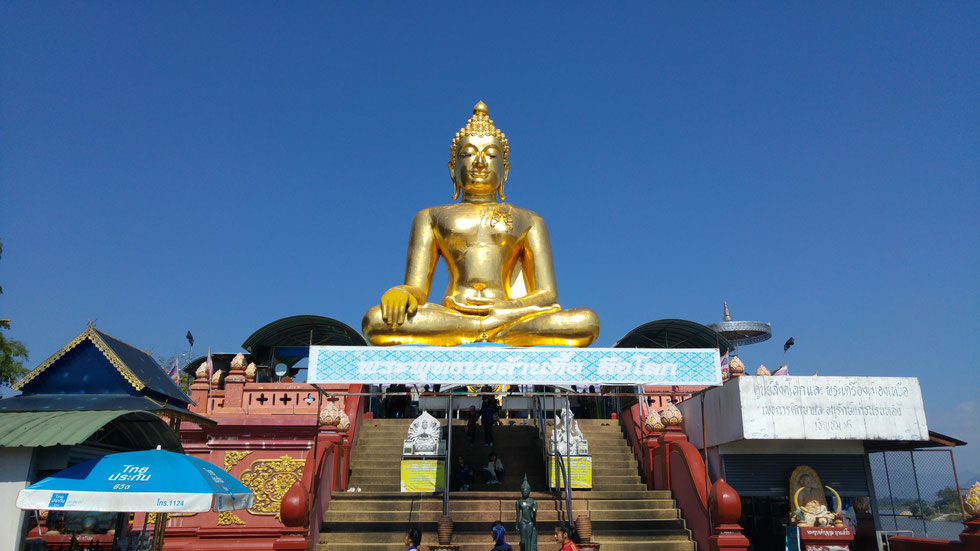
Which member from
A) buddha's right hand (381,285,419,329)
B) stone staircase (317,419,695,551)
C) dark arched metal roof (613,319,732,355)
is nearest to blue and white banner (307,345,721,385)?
buddha's right hand (381,285,419,329)

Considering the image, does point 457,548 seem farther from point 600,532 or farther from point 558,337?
point 558,337

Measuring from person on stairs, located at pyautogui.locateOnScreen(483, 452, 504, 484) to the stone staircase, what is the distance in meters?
0.14

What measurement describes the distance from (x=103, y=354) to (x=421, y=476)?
17.6 ft

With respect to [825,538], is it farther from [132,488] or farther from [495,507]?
[132,488]

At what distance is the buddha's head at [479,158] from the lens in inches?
519

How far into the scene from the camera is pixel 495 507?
11125 mm

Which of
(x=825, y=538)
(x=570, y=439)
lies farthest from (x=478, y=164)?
(x=825, y=538)

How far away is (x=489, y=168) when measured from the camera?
1322cm

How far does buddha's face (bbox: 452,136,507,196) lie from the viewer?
43.2 ft

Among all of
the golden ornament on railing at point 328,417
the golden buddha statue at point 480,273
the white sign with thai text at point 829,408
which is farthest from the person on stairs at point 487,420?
the white sign with thai text at point 829,408

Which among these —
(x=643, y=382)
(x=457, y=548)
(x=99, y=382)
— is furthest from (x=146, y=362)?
(x=643, y=382)

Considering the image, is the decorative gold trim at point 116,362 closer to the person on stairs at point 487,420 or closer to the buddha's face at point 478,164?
the buddha's face at point 478,164

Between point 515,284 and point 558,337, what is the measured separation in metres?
2.61

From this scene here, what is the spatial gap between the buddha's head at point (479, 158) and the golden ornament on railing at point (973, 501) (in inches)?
Result: 351
